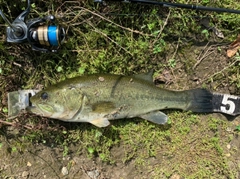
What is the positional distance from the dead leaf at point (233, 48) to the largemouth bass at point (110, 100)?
1.98 feet

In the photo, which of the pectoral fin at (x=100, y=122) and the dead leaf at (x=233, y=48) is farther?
the dead leaf at (x=233, y=48)

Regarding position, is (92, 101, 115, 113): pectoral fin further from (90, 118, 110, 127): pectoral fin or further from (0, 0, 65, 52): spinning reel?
(0, 0, 65, 52): spinning reel

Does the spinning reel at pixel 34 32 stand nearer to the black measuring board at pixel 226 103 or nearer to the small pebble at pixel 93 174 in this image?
the small pebble at pixel 93 174

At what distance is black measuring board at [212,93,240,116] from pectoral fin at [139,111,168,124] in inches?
27.2

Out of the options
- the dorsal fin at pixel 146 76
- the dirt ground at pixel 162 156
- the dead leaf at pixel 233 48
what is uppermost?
the dead leaf at pixel 233 48

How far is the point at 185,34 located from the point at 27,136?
95.3 inches

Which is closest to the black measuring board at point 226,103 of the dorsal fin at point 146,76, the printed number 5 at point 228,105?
the printed number 5 at point 228,105

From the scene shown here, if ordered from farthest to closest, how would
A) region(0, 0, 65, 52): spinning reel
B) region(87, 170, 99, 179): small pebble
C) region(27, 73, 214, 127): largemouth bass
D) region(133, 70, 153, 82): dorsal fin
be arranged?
region(87, 170, 99, 179): small pebble < region(133, 70, 153, 82): dorsal fin < region(27, 73, 214, 127): largemouth bass < region(0, 0, 65, 52): spinning reel

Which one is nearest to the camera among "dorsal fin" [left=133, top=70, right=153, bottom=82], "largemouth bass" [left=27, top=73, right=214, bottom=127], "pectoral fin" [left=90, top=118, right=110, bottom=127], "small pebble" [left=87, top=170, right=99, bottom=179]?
"largemouth bass" [left=27, top=73, right=214, bottom=127]

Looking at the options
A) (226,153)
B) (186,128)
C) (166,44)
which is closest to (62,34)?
(166,44)

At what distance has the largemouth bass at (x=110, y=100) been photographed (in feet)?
11.6

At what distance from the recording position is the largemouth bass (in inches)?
139

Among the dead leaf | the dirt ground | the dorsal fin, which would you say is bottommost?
the dirt ground

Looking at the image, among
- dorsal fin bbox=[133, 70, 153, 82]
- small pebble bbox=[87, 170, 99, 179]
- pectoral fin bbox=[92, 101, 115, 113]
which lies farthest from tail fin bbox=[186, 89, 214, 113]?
small pebble bbox=[87, 170, 99, 179]
